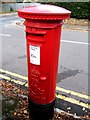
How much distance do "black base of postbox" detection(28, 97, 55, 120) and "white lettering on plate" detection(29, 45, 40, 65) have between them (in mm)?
588

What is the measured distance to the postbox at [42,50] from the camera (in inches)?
115

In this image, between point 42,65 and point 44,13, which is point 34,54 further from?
point 44,13

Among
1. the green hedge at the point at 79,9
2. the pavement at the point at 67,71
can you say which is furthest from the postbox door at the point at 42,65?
the green hedge at the point at 79,9

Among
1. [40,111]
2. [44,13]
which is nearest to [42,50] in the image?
[44,13]

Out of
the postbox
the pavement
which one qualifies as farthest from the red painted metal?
the pavement

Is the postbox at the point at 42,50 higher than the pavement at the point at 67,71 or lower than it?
higher

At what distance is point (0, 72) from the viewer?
5.74 meters

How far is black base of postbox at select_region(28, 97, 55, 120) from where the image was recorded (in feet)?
10.9

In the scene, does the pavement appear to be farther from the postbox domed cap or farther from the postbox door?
the postbox domed cap

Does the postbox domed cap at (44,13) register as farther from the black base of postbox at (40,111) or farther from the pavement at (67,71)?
the pavement at (67,71)

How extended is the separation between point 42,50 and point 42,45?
61 mm

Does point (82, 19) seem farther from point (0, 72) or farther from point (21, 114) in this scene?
point (21, 114)

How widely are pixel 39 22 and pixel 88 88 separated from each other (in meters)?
2.29

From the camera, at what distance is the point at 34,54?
309cm
